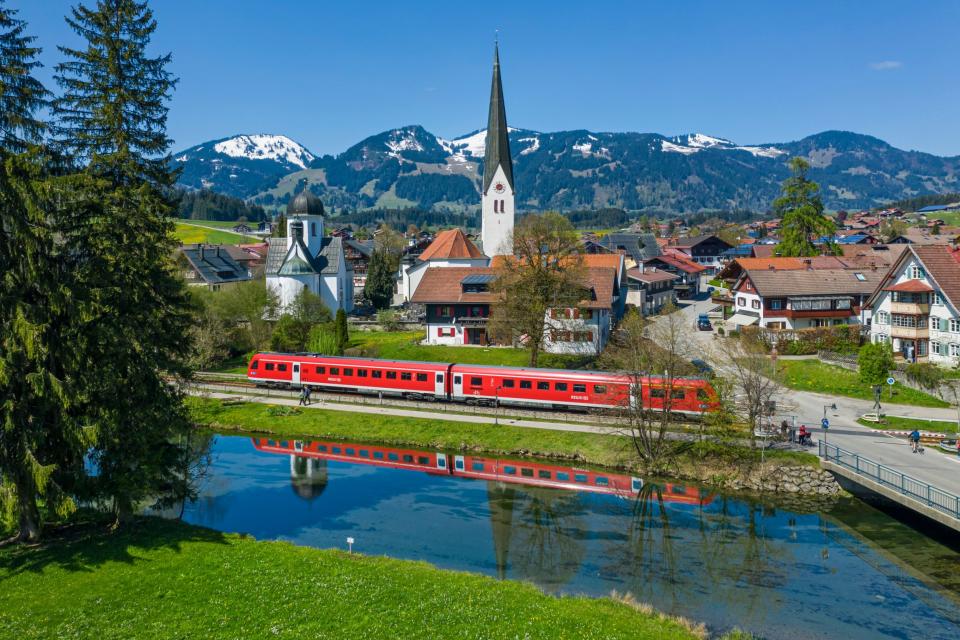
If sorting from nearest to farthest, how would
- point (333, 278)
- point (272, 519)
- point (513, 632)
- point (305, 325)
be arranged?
point (513, 632) < point (272, 519) < point (305, 325) < point (333, 278)

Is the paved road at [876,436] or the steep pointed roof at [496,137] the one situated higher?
the steep pointed roof at [496,137]

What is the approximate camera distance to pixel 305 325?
53125mm

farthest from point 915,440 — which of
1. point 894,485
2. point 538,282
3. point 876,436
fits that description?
point 538,282

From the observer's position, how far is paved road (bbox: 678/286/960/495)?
81.1 feet

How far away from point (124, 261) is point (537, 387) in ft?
74.4

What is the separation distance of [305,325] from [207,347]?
24.1 feet

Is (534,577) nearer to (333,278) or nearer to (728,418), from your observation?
A: (728,418)

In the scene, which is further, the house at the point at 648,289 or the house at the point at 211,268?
the house at the point at 211,268

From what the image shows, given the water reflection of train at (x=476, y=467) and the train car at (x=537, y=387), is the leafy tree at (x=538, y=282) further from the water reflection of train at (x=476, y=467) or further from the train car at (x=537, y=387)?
the water reflection of train at (x=476, y=467)

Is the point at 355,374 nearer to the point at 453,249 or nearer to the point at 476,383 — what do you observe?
the point at 476,383

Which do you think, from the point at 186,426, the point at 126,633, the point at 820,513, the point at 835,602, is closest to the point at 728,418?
the point at 820,513

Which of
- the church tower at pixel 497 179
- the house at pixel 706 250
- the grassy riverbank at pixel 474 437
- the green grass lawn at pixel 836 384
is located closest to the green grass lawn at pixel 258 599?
the grassy riverbank at pixel 474 437

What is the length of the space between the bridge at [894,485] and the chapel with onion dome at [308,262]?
46944 millimetres

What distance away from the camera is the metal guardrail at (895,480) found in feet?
71.1
